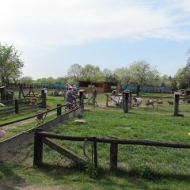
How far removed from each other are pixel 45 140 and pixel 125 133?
461 cm

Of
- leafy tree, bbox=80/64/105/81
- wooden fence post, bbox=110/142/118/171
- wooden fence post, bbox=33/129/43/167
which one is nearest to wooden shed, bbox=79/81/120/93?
leafy tree, bbox=80/64/105/81

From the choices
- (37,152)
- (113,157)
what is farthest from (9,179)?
(113,157)

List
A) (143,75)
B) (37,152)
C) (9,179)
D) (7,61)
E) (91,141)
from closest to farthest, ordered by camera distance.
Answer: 1. (9,179)
2. (91,141)
3. (37,152)
4. (7,61)
5. (143,75)

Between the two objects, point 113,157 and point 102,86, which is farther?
point 102,86

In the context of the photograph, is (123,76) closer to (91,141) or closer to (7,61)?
(7,61)

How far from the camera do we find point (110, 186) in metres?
5.56

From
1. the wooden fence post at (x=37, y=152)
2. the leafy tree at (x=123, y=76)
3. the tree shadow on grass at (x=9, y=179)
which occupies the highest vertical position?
the leafy tree at (x=123, y=76)

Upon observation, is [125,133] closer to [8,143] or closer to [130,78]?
[8,143]

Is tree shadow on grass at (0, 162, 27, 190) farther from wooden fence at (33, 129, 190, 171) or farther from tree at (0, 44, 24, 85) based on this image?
tree at (0, 44, 24, 85)

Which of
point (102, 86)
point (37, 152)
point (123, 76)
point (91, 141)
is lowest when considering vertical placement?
point (102, 86)

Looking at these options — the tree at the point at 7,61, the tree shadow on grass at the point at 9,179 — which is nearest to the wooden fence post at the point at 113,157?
the tree shadow on grass at the point at 9,179

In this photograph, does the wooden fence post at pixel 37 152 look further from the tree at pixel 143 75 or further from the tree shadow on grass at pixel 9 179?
the tree at pixel 143 75

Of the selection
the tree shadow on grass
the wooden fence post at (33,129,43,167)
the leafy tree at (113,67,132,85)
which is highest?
the leafy tree at (113,67,132,85)

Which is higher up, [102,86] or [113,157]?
[113,157]
